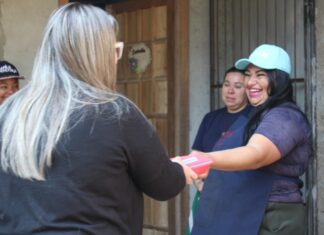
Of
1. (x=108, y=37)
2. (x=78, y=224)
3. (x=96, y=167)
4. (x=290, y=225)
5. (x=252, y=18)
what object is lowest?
(x=290, y=225)

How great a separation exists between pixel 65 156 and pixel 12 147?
0.53ft

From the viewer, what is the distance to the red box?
2092 mm

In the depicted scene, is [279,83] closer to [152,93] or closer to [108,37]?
[108,37]

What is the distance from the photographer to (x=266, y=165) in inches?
107

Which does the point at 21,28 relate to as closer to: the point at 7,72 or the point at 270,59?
the point at 7,72

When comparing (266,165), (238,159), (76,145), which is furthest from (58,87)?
(266,165)

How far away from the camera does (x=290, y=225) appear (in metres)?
2.81

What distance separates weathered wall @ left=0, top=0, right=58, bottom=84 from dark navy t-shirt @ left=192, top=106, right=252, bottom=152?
1749 mm

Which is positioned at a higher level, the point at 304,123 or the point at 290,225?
the point at 304,123

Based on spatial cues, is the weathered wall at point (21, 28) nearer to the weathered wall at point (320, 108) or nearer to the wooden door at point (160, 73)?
the wooden door at point (160, 73)

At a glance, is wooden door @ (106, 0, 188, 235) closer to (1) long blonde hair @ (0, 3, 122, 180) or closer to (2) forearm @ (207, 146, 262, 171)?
(2) forearm @ (207, 146, 262, 171)

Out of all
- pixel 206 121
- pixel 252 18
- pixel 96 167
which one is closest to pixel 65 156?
pixel 96 167

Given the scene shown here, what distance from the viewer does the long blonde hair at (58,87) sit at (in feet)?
5.66

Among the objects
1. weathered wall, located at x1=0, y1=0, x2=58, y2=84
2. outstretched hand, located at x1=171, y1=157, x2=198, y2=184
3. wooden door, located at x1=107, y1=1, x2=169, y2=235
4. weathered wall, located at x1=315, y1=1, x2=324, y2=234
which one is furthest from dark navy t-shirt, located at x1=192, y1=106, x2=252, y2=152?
outstretched hand, located at x1=171, y1=157, x2=198, y2=184
